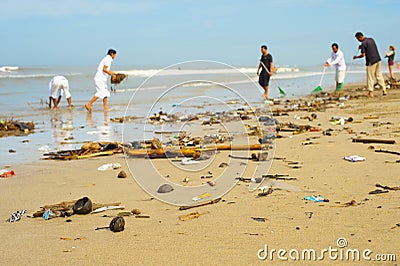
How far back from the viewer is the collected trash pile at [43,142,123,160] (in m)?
6.20

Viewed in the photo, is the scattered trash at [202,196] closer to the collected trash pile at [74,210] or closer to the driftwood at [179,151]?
the collected trash pile at [74,210]

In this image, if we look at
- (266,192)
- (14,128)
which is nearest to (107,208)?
(266,192)

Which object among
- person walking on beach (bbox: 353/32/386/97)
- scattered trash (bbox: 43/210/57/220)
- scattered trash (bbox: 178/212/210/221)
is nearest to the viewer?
scattered trash (bbox: 178/212/210/221)

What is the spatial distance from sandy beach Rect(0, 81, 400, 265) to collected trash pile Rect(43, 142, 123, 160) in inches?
29.8

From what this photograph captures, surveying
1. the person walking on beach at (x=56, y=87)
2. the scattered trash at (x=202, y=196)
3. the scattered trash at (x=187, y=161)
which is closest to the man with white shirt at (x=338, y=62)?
the person walking on beach at (x=56, y=87)

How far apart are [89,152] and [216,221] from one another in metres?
3.58

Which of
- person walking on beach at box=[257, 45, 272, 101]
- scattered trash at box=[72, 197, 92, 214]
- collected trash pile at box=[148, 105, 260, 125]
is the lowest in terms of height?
scattered trash at box=[72, 197, 92, 214]

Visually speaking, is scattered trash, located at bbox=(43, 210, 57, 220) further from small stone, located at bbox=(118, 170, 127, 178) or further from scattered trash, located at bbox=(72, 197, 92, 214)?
small stone, located at bbox=(118, 170, 127, 178)

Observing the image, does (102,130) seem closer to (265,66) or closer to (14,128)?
(14,128)

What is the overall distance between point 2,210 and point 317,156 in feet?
11.7

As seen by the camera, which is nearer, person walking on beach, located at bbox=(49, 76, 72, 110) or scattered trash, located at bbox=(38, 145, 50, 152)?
scattered trash, located at bbox=(38, 145, 50, 152)

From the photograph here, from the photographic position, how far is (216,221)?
3.27 meters

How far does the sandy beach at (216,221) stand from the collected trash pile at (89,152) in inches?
29.8

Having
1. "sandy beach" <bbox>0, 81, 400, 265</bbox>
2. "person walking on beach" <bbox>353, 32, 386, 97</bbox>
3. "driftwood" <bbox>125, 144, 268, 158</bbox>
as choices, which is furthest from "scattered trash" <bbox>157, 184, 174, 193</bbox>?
"person walking on beach" <bbox>353, 32, 386, 97</bbox>
